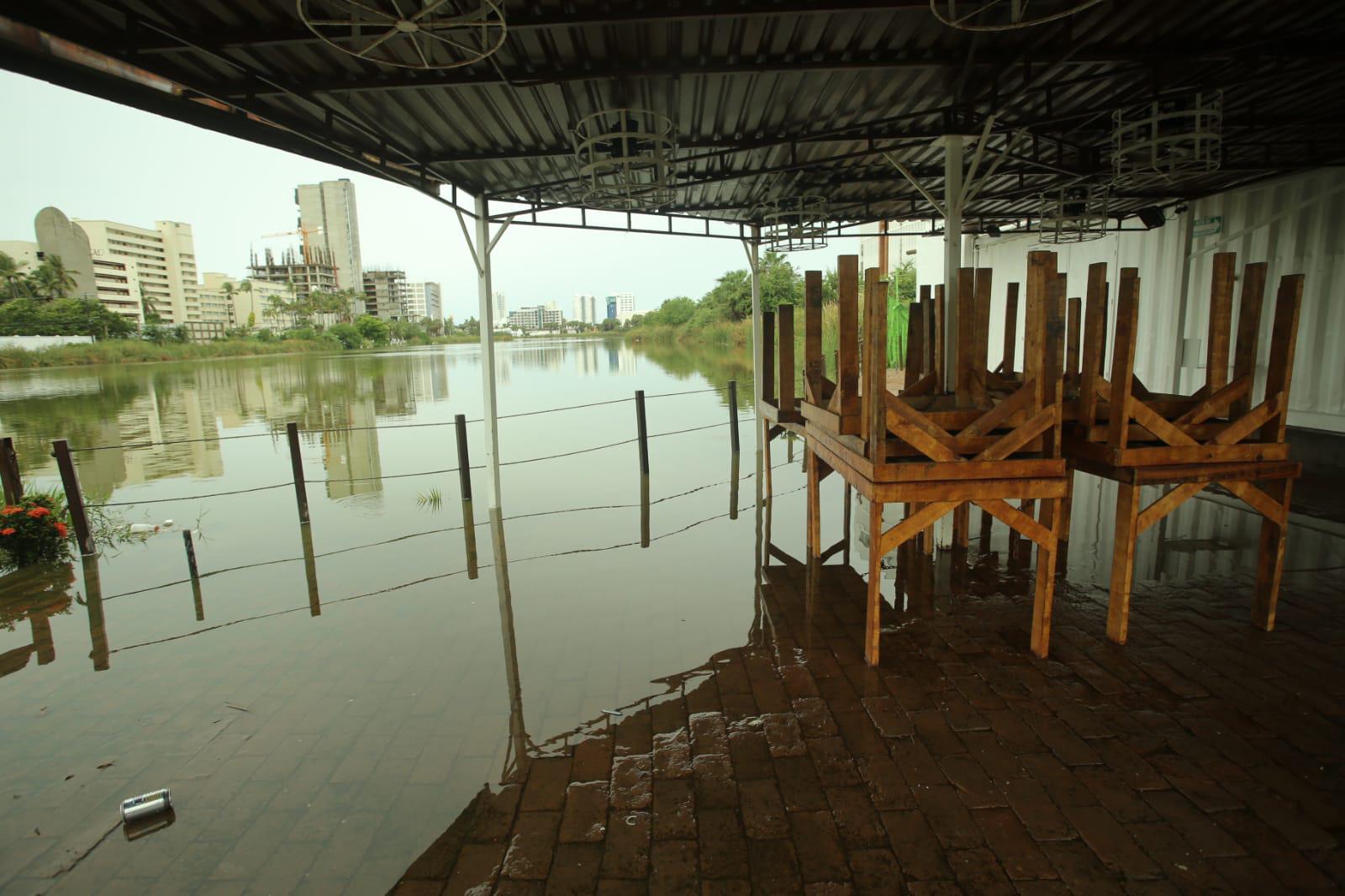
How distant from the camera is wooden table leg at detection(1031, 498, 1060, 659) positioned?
3.67 m

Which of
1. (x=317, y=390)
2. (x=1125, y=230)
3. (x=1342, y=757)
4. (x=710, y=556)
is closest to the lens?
(x=1342, y=757)

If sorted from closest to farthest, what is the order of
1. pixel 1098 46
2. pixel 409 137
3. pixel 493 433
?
1. pixel 1098 46
2. pixel 409 137
3. pixel 493 433

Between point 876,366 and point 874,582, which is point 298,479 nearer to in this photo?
point 874,582

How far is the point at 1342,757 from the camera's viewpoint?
9.04 ft

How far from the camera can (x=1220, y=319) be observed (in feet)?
13.2

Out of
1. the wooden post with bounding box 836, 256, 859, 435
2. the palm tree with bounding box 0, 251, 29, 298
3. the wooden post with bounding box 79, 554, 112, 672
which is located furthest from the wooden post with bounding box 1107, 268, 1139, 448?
the palm tree with bounding box 0, 251, 29, 298

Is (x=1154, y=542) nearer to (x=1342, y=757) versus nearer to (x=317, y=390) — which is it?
(x=1342, y=757)

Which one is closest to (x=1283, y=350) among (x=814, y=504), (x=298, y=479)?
(x=814, y=504)

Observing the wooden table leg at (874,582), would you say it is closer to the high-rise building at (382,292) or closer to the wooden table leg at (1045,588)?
the wooden table leg at (1045,588)

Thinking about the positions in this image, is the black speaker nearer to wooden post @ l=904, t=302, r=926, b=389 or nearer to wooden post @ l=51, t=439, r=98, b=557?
wooden post @ l=904, t=302, r=926, b=389

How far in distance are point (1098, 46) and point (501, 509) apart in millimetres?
7780

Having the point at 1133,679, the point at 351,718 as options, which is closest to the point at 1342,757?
the point at 1133,679

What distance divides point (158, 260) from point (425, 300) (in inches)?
3311

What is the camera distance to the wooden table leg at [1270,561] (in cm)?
388
